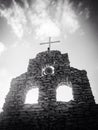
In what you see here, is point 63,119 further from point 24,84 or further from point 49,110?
point 24,84

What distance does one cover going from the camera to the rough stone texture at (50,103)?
670cm

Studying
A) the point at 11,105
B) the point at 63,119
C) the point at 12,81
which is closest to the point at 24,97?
the point at 11,105

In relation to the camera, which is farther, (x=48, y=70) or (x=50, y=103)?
(x=48, y=70)

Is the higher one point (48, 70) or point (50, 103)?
point (48, 70)

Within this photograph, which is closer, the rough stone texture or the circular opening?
the rough stone texture

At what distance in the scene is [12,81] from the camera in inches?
353

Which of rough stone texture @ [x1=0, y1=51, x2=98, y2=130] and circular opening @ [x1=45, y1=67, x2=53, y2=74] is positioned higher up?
circular opening @ [x1=45, y1=67, x2=53, y2=74]

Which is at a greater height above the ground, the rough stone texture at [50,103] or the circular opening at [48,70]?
the circular opening at [48,70]

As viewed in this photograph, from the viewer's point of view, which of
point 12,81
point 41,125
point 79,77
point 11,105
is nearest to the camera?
point 41,125

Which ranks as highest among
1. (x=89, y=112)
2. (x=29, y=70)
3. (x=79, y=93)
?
(x=29, y=70)

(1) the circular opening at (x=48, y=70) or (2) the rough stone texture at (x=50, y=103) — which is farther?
(1) the circular opening at (x=48, y=70)

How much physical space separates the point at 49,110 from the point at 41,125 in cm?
79

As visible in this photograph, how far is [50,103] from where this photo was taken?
24.2ft

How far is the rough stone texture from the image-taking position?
22.0ft
